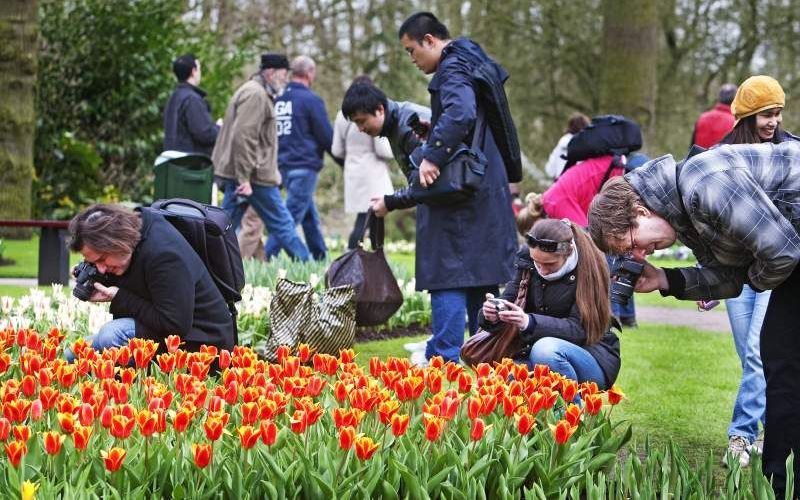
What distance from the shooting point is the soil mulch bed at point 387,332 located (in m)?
8.35

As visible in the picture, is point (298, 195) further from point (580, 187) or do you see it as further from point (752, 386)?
point (752, 386)

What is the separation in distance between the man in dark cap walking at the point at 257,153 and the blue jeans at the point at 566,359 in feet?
17.5

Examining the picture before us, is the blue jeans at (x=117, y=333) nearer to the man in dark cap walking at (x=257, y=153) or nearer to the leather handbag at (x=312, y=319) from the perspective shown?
the leather handbag at (x=312, y=319)

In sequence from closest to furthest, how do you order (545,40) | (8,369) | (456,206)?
(8,369), (456,206), (545,40)

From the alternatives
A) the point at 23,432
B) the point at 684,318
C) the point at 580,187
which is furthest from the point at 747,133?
the point at 684,318

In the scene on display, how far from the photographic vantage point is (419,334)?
873 cm

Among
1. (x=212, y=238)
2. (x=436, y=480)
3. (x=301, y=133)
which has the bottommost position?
(x=436, y=480)

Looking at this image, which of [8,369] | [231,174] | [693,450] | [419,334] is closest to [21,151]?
[231,174]

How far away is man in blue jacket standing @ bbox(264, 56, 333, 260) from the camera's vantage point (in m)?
10.7

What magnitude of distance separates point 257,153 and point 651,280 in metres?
6.67

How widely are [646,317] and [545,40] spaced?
38.4 feet

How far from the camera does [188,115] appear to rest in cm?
1052

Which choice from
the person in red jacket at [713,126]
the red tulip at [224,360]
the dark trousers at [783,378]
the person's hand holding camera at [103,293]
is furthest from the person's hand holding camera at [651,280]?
the person in red jacket at [713,126]

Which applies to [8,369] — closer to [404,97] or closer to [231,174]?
[231,174]
